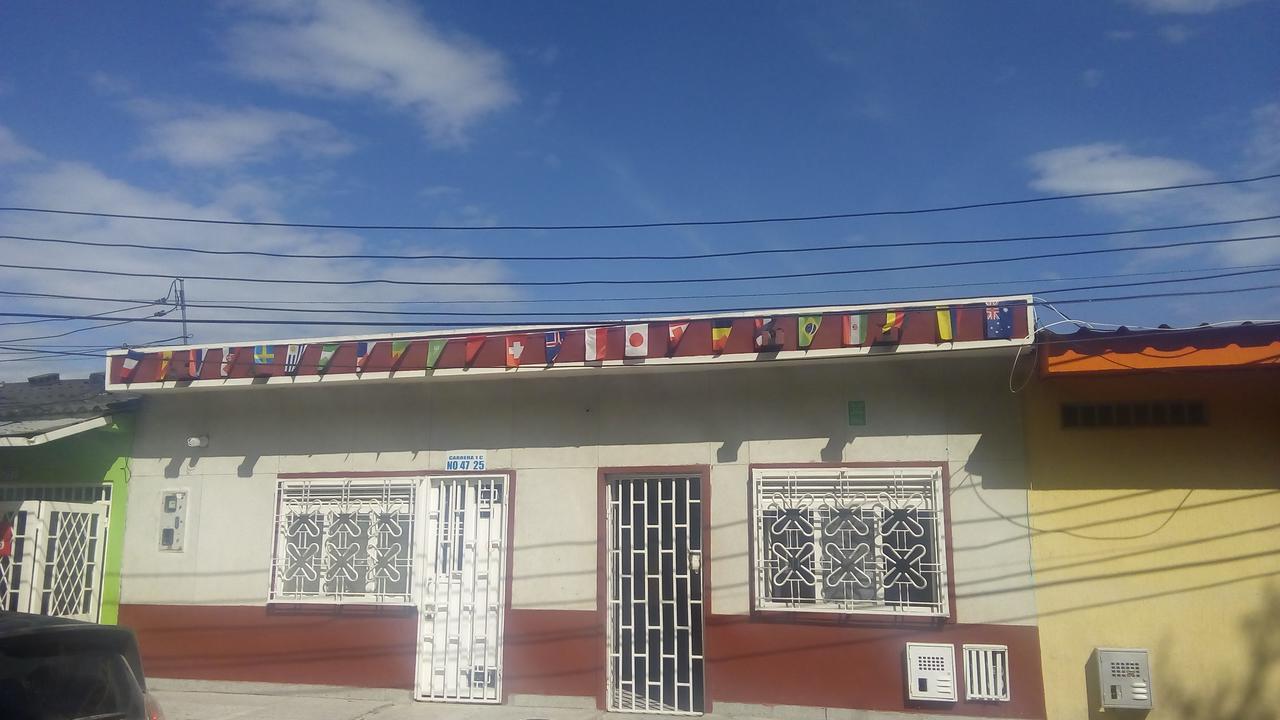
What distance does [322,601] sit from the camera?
32.6 ft

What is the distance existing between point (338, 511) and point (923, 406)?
20.2 ft

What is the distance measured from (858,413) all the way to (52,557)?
872cm

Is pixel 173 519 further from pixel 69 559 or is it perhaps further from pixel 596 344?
pixel 596 344

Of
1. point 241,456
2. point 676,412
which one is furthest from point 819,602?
point 241,456

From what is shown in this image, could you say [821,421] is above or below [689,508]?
above

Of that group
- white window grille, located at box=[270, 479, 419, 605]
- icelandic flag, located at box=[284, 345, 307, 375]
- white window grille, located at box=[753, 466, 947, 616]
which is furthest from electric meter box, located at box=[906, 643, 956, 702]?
icelandic flag, located at box=[284, 345, 307, 375]

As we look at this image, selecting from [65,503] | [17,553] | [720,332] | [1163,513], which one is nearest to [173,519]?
[65,503]

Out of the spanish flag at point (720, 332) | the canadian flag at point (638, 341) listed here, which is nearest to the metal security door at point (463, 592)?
the canadian flag at point (638, 341)

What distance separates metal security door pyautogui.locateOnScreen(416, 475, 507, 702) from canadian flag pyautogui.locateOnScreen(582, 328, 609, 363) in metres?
1.74

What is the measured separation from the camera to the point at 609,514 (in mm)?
9453

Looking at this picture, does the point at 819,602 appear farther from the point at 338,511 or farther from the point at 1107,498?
the point at 338,511

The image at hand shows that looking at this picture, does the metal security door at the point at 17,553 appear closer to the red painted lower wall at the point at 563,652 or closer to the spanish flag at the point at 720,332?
the red painted lower wall at the point at 563,652

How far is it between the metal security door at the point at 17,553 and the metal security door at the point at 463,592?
13.5 feet

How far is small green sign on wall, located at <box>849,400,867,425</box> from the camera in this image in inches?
354
